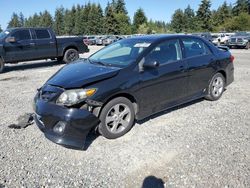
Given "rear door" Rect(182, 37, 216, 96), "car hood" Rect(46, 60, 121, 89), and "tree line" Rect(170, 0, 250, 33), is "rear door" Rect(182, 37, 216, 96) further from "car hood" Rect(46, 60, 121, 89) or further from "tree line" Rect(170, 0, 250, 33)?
"tree line" Rect(170, 0, 250, 33)

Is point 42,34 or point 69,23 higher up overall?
point 69,23

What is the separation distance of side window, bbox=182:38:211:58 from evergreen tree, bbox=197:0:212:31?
60700mm

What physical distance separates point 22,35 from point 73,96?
9.14 m

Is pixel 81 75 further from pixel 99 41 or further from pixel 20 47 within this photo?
pixel 99 41

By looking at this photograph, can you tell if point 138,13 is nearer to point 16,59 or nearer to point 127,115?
point 16,59

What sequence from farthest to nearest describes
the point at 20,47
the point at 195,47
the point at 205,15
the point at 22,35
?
1. the point at 205,15
2. the point at 22,35
3. the point at 20,47
4. the point at 195,47

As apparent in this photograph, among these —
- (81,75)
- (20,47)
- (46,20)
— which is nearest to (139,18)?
(46,20)

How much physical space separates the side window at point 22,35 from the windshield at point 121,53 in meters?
7.44

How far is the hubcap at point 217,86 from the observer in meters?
6.26

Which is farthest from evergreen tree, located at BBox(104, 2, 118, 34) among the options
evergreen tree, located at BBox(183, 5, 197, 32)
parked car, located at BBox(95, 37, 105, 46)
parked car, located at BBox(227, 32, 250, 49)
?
parked car, located at BBox(227, 32, 250, 49)

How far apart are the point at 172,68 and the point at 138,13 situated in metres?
67.8

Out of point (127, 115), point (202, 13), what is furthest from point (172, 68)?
point (202, 13)

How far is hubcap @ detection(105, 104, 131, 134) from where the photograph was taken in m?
4.27

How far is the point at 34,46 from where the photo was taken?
39.6 ft
